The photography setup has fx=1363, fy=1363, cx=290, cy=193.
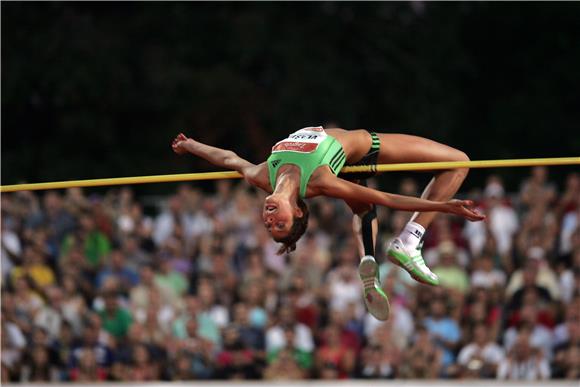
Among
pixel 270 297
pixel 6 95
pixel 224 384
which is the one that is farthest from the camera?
pixel 6 95

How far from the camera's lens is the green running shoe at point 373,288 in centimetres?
1031

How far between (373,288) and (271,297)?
4.04m

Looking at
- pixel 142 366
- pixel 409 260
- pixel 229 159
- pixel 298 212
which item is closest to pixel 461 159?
pixel 409 260

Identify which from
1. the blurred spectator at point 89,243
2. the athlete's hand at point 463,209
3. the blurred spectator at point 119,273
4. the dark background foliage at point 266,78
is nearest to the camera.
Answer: the athlete's hand at point 463,209

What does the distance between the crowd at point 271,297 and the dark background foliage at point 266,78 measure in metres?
5.86

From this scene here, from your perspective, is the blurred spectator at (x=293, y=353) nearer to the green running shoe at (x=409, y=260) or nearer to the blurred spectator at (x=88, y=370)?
the blurred spectator at (x=88, y=370)

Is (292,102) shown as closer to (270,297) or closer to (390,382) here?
(270,297)

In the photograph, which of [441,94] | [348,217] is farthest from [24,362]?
[441,94]

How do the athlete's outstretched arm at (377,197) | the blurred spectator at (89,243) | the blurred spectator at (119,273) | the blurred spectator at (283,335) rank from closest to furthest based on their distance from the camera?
1. the athlete's outstretched arm at (377,197)
2. the blurred spectator at (283,335)
3. the blurred spectator at (119,273)
4. the blurred spectator at (89,243)

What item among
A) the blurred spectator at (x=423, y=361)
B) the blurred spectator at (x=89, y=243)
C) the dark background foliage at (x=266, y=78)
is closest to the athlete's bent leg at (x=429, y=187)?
the blurred spectator at (x=423, y=361)

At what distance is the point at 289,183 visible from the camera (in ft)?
32.0

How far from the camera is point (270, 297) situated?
14.3 m

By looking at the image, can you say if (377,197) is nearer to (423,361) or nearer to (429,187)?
(429,187)

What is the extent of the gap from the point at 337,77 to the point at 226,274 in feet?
26.6
